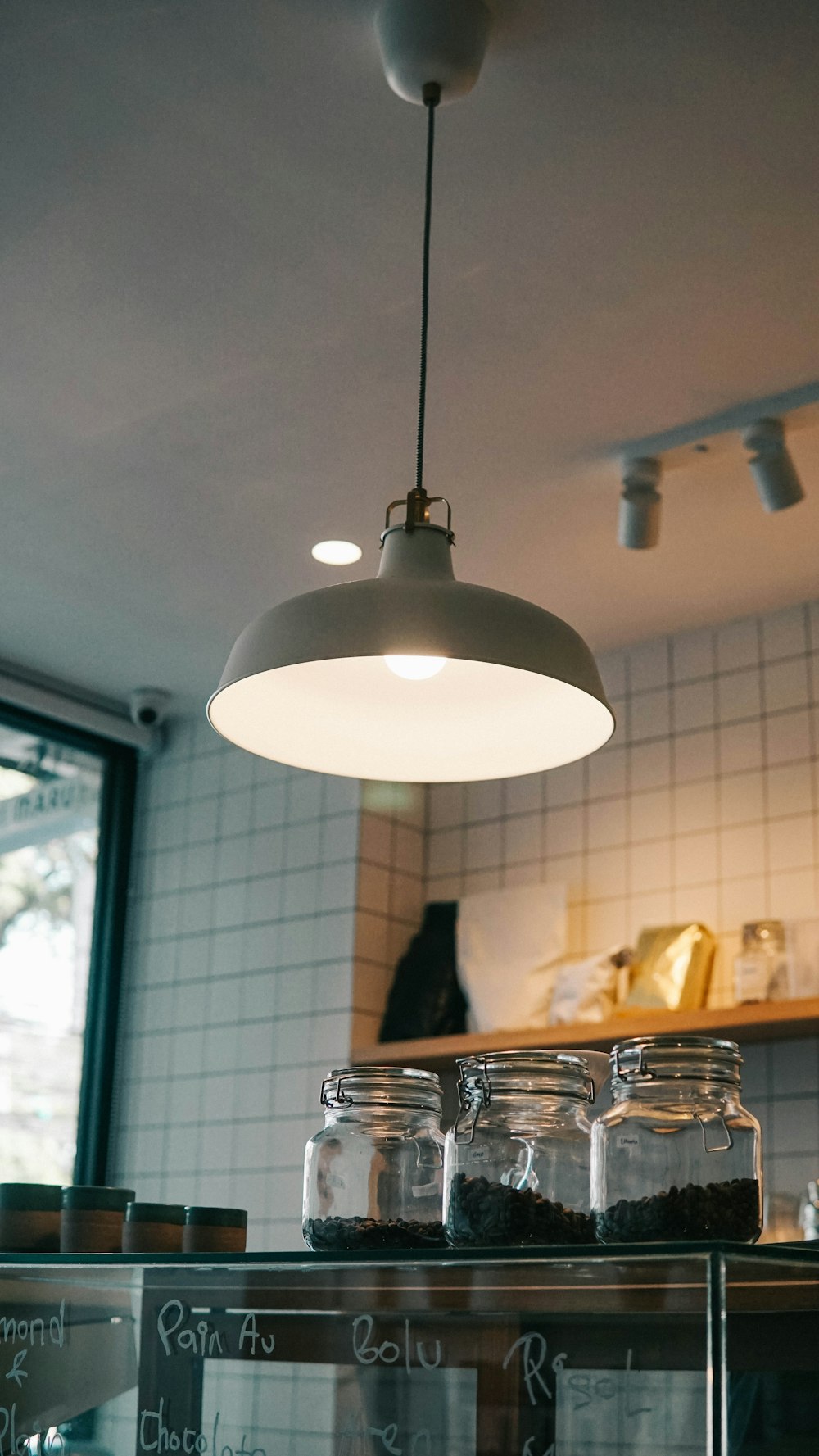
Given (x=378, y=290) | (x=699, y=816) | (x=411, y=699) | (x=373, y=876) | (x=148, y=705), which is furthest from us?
(x=148, y=705)

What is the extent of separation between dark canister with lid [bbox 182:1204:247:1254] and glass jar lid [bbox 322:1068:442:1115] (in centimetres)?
24

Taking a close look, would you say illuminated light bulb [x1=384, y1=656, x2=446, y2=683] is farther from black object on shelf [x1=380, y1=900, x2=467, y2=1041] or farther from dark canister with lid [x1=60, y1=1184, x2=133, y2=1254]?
black object on shelf [x1=380, y1=900, x2=467, y2=1041]

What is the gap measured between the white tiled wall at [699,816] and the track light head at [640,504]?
792 millimetres

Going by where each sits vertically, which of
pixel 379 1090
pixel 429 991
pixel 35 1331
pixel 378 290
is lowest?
pixel 35 1331

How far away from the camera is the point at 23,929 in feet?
14.3

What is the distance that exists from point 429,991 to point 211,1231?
2278 mm

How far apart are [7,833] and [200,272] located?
2.23 metres

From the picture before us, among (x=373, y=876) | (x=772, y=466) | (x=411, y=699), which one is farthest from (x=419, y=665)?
(x=373, y=876)

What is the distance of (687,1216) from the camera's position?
1.24 m

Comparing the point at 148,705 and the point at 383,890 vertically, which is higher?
the point at 148,705

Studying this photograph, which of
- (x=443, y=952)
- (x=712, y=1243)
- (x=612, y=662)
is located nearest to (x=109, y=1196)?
(x=712, y=1243)

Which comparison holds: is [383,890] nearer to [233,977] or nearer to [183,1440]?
[233,977]

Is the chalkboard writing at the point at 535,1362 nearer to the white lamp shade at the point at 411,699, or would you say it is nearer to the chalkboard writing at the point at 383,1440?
the chalkboard writing at the point at 383,1440

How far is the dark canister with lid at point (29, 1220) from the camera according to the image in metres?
1.75
